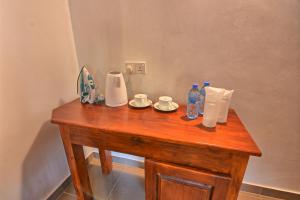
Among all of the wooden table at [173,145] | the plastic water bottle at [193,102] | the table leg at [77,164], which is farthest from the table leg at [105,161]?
the plastic water bottle at [193,102]

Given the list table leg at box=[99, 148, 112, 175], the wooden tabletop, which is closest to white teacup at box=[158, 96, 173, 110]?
the wooden tabletop

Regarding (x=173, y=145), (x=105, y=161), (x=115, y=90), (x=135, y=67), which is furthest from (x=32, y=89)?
(x=173, y=145)

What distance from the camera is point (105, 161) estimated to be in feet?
4.99

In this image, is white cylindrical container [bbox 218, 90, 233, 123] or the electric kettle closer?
white cylindrical container [bbox 218, 90, 233, 123]

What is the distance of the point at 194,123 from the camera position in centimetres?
92

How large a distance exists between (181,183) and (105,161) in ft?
3.00

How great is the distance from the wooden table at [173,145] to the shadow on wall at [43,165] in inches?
11.3

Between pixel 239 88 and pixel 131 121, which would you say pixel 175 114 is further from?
pixel 239 88

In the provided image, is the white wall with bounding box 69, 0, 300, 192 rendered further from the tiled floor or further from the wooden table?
the tiled floor

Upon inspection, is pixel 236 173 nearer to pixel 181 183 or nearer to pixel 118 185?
pixel 181 183

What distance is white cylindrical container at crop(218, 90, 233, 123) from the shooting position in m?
0.84

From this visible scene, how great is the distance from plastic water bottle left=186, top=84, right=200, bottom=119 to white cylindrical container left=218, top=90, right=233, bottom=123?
0.14m

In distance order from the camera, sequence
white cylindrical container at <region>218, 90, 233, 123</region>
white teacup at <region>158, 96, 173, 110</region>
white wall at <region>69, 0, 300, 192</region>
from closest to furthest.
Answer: white cylindrical container at <region>218, 90, 233, 123</region> → white wall at <region>69, 0, 300, 192</region> → white teacup at <region>158, 96, 173, 110</region>

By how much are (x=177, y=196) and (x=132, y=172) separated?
0.82 m
